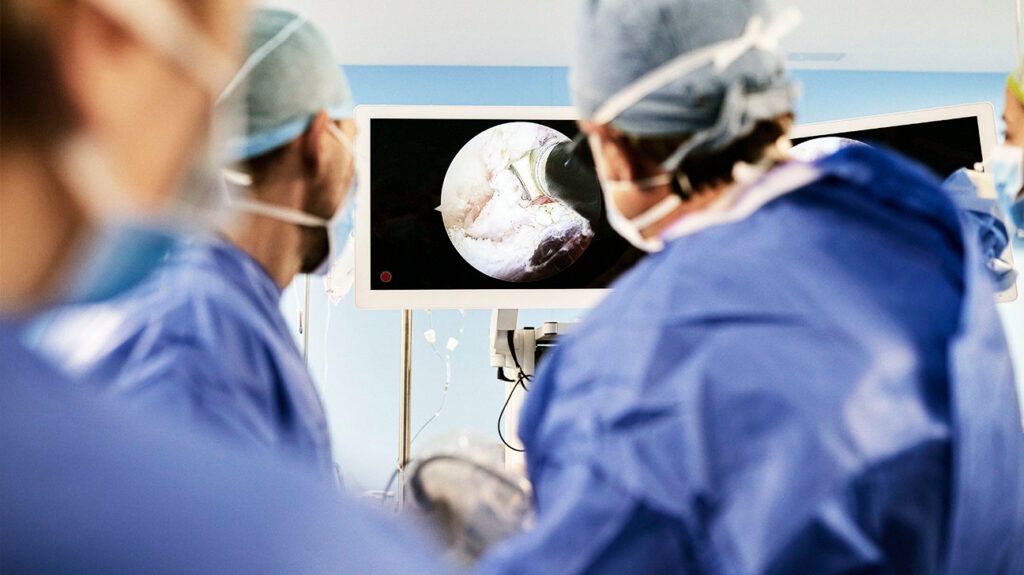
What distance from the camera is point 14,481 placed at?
231 millimetres

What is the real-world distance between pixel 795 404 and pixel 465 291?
1.23 m

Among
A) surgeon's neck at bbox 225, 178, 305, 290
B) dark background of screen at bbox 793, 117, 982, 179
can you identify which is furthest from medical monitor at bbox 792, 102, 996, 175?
surgeon's neck at bbox 225, 178, 305, 290

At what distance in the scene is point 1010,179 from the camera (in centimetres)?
162

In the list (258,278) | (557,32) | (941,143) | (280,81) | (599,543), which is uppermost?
(557,32)

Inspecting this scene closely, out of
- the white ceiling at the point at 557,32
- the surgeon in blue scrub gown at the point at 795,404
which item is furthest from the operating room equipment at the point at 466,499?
the white ceiling at the point at 557,32

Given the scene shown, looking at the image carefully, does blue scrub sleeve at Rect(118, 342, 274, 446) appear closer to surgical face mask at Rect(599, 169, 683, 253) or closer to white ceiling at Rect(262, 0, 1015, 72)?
surgical face mask at Rect(599, 169, 683, 253)

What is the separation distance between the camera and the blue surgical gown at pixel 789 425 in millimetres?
716

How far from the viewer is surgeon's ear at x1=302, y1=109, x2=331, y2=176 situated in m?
1.01

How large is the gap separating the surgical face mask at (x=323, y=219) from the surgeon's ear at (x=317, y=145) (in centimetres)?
1

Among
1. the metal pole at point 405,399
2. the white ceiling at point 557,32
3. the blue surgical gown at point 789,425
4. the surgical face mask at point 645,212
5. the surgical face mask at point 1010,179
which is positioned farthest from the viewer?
the white ceiling at point 557,32

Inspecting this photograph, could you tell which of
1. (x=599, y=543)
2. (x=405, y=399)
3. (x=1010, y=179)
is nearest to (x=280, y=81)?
(x=599, y=543)

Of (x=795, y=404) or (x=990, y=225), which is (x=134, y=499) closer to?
(x=795, y=404)

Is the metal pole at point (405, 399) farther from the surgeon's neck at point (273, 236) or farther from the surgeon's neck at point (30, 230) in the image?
the surgeon's neck at point (30, 230)

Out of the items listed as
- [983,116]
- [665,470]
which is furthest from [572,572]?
[983,116]
